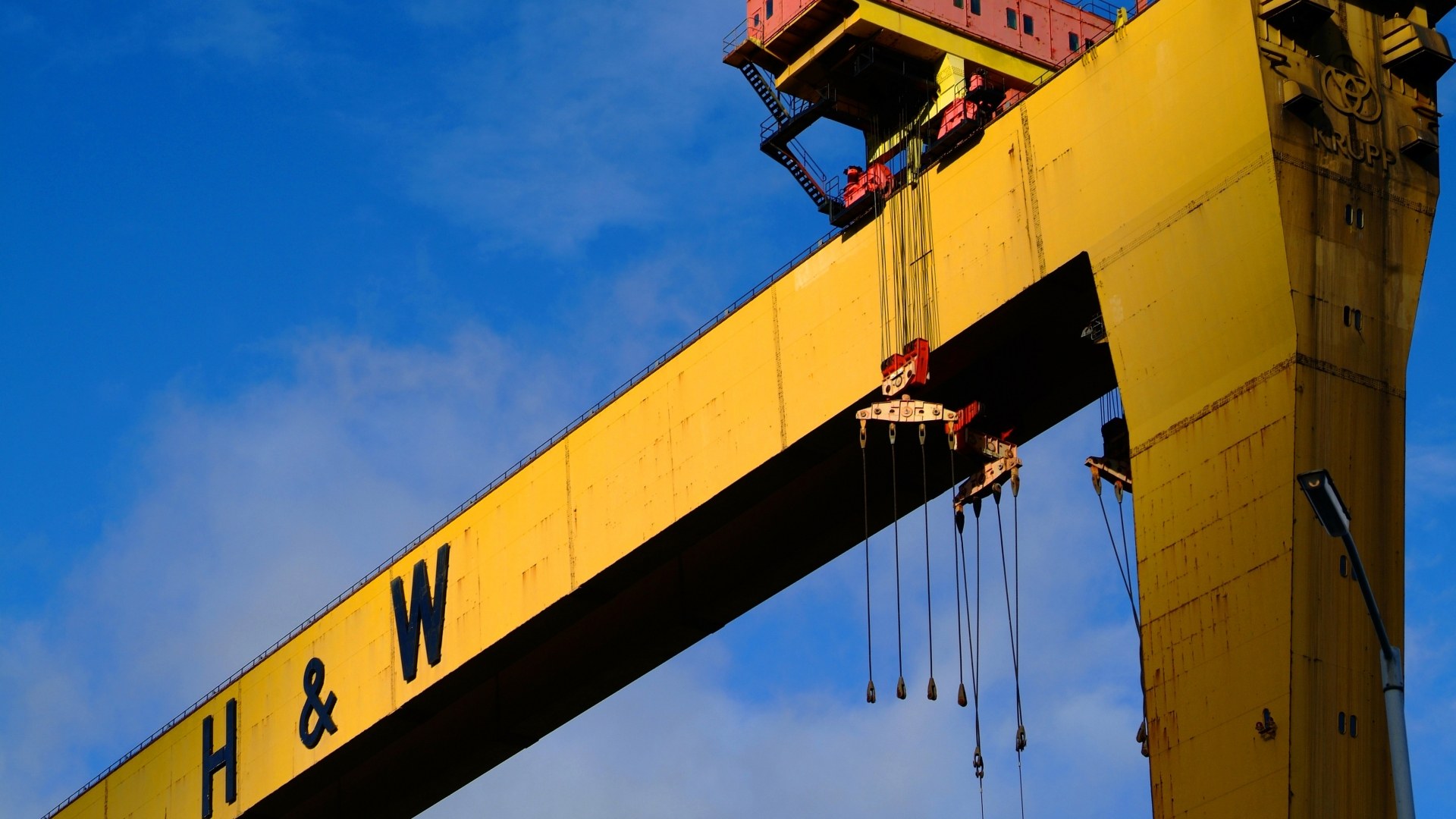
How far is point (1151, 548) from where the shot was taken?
37750mm

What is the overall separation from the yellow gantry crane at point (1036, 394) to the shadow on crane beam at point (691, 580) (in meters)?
0.09

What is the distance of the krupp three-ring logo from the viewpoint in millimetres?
38531

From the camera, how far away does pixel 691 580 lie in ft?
169

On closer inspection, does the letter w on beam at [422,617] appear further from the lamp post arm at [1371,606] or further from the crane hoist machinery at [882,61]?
the lamp post arm at [1371,606]

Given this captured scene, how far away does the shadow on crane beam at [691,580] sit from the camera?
43.9 meters

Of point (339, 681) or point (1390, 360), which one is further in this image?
point (339, 681)

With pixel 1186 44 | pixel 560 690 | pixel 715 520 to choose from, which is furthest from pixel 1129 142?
pixel 560 690

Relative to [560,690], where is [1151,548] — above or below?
below

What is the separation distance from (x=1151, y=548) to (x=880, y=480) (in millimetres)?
10410

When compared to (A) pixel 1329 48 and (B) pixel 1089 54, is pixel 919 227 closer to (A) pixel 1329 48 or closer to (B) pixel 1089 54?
(B) pixel 1089 54

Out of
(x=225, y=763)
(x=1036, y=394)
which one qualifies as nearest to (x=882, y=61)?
(x=1036, y=394)

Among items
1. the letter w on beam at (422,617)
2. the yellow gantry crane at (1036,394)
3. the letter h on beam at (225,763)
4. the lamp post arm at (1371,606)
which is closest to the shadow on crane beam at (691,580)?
the yellow gantry crane at (1036,394)

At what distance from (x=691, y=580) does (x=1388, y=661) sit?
29238mm

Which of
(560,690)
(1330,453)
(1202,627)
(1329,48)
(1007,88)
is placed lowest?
(1202,627)
